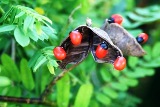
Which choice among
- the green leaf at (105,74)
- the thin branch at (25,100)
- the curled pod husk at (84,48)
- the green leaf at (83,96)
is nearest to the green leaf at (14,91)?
the thin branch at (25,100)

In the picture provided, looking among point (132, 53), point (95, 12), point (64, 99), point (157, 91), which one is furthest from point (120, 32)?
point (157, 91)

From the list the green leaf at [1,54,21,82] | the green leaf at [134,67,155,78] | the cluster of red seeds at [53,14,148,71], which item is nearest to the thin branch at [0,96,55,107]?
the green leaf at [1,54,21,82]

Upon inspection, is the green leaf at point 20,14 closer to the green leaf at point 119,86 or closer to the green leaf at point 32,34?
the green leaf at point 32,34

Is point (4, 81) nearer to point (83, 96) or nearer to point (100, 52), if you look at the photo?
point (83, 96)

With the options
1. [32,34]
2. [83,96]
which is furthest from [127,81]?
[32,34]

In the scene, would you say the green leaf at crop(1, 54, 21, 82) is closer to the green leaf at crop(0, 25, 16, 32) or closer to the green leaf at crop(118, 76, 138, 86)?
the green leaf at crop(0, 25, 16, 32)

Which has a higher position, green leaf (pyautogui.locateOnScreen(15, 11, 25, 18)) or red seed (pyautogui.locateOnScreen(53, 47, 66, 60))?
green leaf (pyautogui.locateOnScreen(15, 11, 25, 18))
